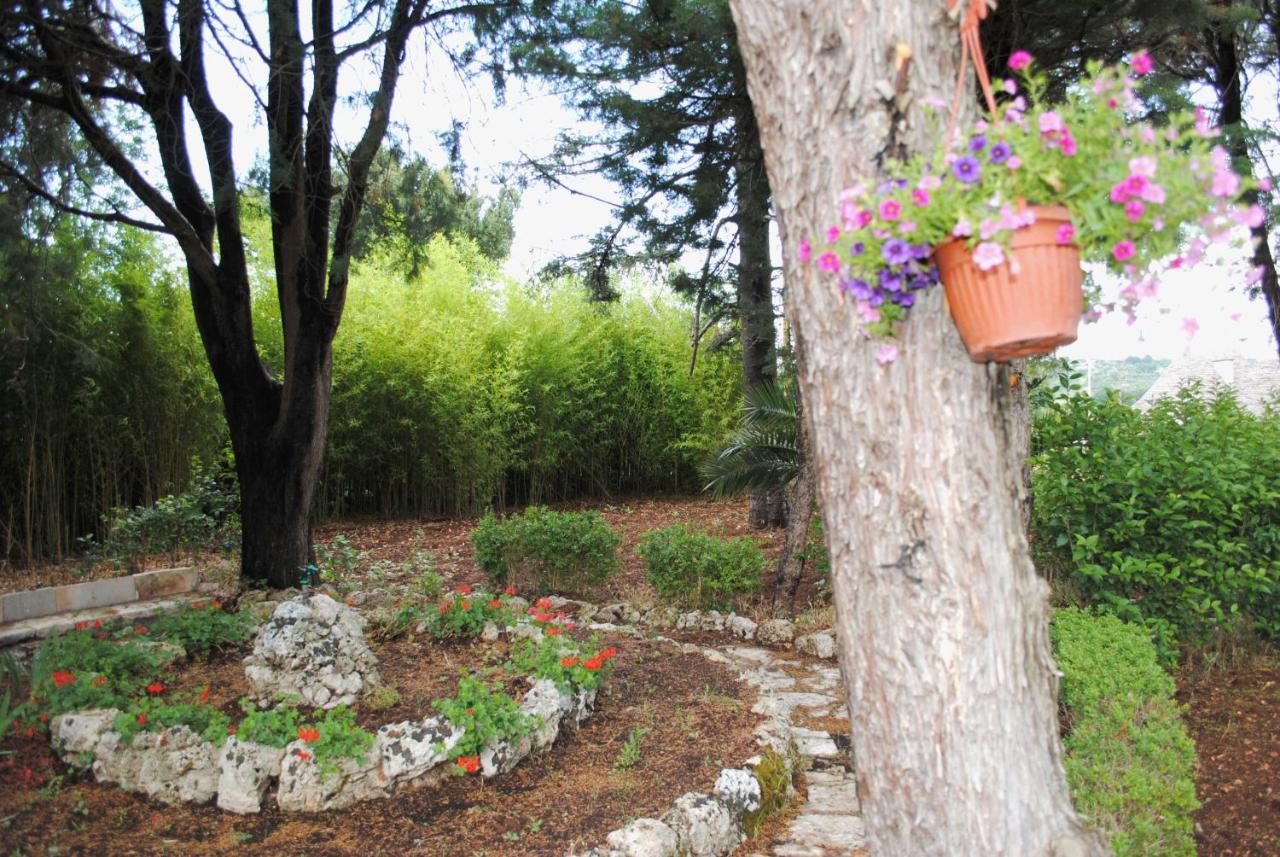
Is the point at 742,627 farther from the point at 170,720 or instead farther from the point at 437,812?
the point at 170,720

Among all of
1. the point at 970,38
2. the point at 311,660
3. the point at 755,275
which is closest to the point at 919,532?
the point at 970,38

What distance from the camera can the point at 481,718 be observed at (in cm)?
280

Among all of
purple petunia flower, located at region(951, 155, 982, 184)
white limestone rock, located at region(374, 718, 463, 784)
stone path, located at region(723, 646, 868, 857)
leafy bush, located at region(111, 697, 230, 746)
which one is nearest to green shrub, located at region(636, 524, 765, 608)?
stone path, located at region(723, 646, 868, 857)

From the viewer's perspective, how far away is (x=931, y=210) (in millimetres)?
1205

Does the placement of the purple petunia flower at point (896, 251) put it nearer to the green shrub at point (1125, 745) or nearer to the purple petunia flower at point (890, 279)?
the purple petunia flower at point (890, 279)

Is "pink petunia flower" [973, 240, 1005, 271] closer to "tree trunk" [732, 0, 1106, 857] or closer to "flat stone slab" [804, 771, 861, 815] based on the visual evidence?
"tree trunk" [732, 0, 1106, 857]

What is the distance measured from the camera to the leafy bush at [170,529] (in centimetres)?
586

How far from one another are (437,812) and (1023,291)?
2198 mm

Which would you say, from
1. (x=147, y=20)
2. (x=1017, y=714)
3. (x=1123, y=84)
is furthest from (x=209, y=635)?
(x=1123, y=84)

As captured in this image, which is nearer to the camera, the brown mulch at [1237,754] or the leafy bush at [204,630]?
the brown mulch at [1237,754]

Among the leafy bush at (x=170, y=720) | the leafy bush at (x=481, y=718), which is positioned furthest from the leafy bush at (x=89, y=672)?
the leafy bush at (x=481, y=718)

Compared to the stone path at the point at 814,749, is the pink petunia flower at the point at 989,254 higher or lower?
higher

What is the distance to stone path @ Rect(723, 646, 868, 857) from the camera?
256 cm

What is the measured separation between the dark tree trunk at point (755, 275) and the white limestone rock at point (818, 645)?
2.30 m
